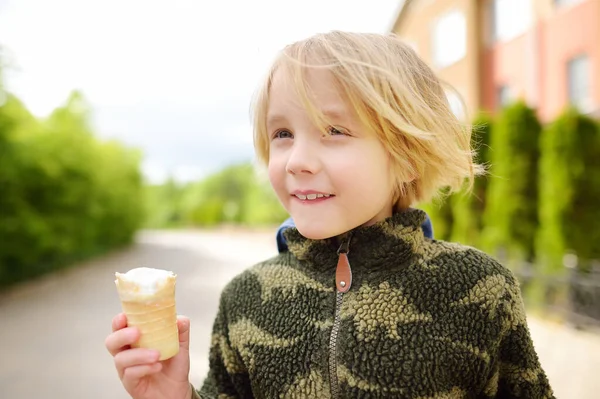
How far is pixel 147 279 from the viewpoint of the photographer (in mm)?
1274

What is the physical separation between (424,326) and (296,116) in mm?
595

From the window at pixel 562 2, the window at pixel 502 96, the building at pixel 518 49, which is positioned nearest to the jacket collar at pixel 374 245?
the building at pixel 518 49

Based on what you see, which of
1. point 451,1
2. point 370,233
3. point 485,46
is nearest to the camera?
point 370,233

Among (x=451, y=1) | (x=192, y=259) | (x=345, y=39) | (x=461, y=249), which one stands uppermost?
(x=451, y=1)

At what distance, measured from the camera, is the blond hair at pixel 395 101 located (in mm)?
1280

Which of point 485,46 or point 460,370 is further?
point 485,46

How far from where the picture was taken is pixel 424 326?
1292 millimetres

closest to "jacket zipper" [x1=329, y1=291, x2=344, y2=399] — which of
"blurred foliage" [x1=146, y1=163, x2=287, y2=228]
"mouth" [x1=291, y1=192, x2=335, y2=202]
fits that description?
"mouth" [x1=291, y1=192, x2=335, y2=202]

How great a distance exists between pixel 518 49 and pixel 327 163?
13.2 meters

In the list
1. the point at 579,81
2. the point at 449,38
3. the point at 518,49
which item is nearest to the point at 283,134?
the point at 579,81

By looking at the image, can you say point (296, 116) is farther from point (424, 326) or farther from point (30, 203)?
point (30, 203)

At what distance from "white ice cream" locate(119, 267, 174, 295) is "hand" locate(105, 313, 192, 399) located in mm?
87

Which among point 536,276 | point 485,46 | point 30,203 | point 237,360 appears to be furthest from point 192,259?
point 237,360

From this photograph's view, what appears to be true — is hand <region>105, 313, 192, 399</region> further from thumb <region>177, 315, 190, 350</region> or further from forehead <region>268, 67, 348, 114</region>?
forehead <region>268, 67, 348, 114</region>
